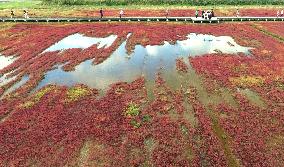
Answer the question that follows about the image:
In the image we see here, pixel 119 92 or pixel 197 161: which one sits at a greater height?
pixel 119 92

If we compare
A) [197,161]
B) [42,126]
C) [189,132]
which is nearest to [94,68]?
[42,126]

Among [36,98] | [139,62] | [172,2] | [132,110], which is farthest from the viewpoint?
[172,2]

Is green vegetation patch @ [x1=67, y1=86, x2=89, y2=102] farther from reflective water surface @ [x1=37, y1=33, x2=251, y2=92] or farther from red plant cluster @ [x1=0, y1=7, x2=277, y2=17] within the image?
red plant cluster @ [x1=0, y1=7, x2=277, y2=17]

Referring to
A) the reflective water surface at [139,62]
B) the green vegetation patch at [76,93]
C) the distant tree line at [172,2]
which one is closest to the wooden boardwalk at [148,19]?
the reflective water surface at [139,62]

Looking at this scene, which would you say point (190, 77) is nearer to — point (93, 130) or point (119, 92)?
point (119, 92)

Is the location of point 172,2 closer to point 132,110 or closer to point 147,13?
point 147,13

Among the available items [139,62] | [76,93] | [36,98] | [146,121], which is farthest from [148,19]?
[146,121]

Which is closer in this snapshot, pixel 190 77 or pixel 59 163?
pixel 59 163

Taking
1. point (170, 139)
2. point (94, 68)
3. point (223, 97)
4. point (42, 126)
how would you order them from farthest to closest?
1. point (94, 68)
2. point (223, 97)
3. point (42, 126)
4. point (170, 139)

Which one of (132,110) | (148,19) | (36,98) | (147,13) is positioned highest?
(147,13)

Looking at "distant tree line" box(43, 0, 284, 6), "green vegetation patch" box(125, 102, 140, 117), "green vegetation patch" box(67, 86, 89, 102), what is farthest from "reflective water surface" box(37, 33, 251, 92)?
"distant tree line" box(43, 0, 284, 6)

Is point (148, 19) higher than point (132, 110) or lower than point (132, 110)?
higher

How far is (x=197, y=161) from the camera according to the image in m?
21.8

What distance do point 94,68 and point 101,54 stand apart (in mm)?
5119
